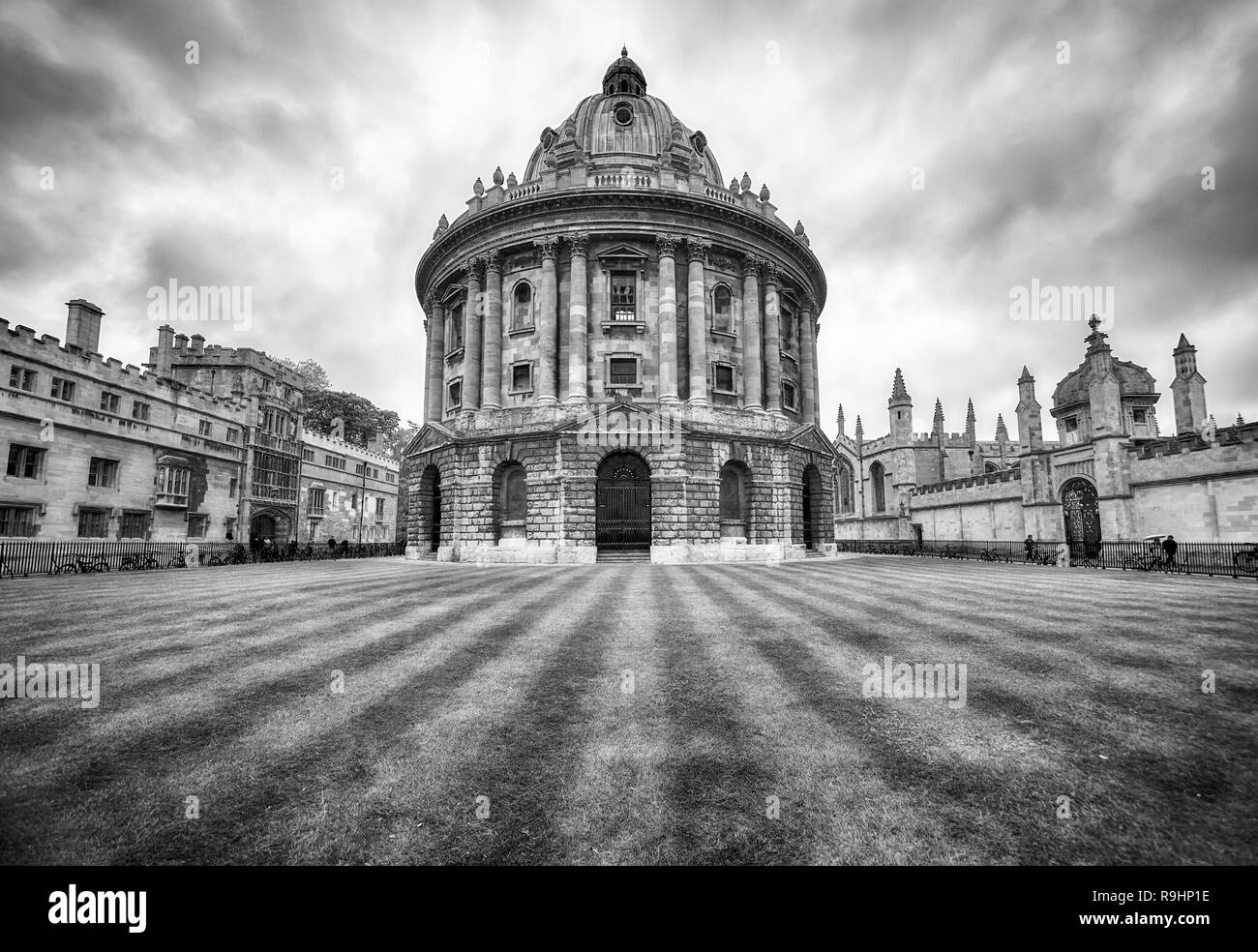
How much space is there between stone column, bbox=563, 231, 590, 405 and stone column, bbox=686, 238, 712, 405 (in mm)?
5775

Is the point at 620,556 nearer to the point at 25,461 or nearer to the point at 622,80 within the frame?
the point at 25,461

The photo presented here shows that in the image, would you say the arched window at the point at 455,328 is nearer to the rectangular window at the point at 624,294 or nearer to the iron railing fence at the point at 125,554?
the rectangular window at the point at 624,294

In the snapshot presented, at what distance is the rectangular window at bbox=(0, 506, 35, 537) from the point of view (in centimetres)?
2489

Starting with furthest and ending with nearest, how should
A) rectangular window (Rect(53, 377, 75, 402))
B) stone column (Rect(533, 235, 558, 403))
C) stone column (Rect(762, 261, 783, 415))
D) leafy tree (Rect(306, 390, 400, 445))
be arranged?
leafy tree (Rect(306, 390, 400, 445))
stone column (Rect(762, 261, 783, 415))
stone column (Rect(533, 235, 558, 403))
rectangular window (Rect(53, 377, 75, 402))

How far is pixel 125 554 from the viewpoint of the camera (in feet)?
83.8

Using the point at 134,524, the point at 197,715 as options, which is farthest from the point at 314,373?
the point at 197,715

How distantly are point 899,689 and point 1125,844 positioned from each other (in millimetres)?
2530

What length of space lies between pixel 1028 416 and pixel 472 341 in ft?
116

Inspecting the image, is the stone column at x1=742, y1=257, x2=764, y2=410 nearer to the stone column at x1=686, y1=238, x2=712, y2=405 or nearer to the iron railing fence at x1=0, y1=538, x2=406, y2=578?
the stone column at x1=686, y1=238, x2=712, y2=405

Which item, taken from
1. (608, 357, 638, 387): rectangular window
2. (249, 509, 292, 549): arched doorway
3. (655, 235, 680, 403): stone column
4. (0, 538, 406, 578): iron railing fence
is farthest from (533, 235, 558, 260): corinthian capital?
(249, 509, 292, 549): arched doorway

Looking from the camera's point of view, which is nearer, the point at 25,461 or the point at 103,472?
the point at 25,461

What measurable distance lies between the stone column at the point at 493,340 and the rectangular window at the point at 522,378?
79cm

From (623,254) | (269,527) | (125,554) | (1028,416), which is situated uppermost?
(623,254)
